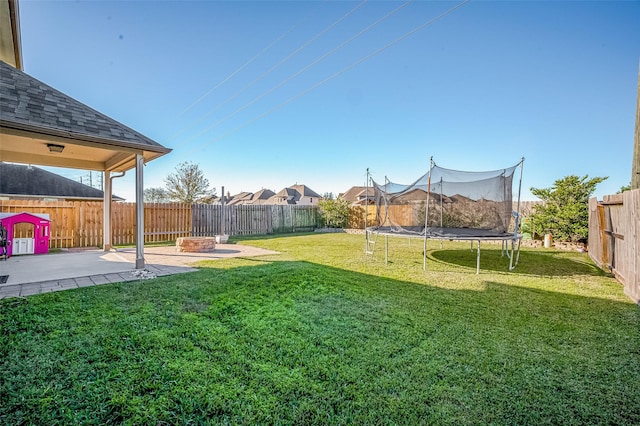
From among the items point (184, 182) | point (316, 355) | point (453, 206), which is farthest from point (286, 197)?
point (316, 355)

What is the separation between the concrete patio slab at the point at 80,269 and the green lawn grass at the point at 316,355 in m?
0.60

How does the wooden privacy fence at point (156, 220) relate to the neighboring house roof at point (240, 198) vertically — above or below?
below

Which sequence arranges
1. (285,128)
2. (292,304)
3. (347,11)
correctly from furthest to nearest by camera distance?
(285,128), (347,11), (292,304)

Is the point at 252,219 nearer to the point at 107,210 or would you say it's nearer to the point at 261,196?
the point at 107,210

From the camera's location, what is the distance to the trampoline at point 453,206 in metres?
6.11

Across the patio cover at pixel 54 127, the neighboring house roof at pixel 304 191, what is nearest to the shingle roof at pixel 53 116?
the patio cover at pixel 54 127

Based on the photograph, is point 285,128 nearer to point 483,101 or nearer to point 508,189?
point 483,101

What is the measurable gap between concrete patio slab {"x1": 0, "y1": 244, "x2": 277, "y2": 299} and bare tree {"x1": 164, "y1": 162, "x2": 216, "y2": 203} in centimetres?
1609

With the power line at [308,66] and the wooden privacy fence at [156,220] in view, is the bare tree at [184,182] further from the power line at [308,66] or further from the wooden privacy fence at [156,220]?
the wooden privacy fence at [156,220]

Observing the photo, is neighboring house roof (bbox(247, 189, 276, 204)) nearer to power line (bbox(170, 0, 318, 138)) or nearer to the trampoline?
power line (bbox(170, 0, 318, 138))

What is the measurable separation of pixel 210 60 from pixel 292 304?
12091mm

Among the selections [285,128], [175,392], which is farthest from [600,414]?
[285,128]

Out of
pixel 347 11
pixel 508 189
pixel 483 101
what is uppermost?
pixel 347 11

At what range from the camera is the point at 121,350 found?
2203mm
